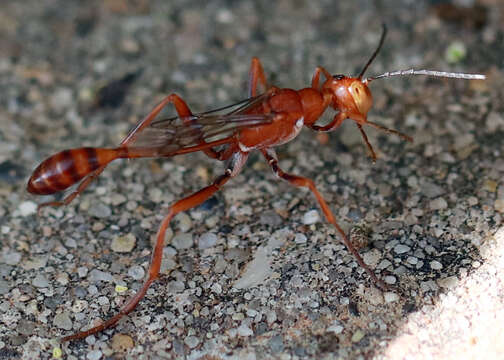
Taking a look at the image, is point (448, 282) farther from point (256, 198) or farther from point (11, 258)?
point (11, 258)

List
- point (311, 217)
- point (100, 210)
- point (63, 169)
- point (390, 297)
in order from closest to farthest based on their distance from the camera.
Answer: point (390, 297) → point (63, 169) → point (311, 217) → point (100, 210)

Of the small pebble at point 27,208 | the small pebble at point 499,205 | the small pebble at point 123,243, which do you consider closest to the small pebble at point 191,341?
the small pebble at point 123,243

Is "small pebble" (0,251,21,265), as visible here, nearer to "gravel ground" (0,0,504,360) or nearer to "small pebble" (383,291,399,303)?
"gravel ground" (0,0,504,360)

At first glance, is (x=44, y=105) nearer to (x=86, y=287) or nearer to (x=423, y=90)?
(x=86, y=287)

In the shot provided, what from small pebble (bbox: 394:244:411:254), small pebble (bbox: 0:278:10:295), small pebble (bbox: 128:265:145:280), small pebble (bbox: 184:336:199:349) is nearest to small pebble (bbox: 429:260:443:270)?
small pebble (bbox: 394:244:411:254)

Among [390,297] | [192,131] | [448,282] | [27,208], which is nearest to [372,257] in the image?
[390,297]

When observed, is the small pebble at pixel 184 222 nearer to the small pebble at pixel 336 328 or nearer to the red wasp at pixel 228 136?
the red wasp at pixel 228 136
